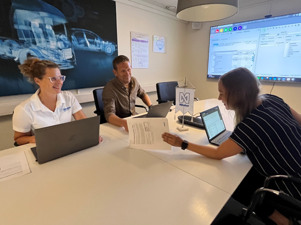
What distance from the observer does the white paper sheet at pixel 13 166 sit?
90 cm

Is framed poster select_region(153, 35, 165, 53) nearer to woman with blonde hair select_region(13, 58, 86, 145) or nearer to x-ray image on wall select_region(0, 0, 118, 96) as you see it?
x-ray image on wall select_region(0, 0, 118, 96)

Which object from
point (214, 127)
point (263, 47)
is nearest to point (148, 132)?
point (214, 127)

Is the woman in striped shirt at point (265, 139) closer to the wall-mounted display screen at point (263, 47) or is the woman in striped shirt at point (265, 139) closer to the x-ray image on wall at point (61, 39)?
the x-ray image on wall at point (61, 39)

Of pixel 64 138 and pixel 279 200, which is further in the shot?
pixel 64 138

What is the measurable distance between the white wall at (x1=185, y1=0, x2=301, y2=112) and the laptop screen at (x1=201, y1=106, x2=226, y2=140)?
1.85 metres

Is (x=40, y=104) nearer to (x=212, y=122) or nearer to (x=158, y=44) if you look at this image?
(x=212, y=122)

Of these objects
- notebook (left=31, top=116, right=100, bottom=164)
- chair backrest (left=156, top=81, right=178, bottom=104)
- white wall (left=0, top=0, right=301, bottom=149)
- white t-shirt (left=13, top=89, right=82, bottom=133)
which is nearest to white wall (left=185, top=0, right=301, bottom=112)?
white wall (left=0, top=0, right=301, bottom=149)

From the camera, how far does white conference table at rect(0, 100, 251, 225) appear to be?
2.17 ft

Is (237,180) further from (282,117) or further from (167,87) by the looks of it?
(167,87)

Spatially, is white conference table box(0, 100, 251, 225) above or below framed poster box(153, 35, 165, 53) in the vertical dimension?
below

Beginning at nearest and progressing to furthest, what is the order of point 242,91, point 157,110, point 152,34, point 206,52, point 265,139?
point 265,139 → point 242,91 → point 157,110 → point 152,34 → point 206,52

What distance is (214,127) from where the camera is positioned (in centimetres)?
136

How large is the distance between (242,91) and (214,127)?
1.32 feet

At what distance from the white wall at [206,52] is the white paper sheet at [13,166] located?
318cm
